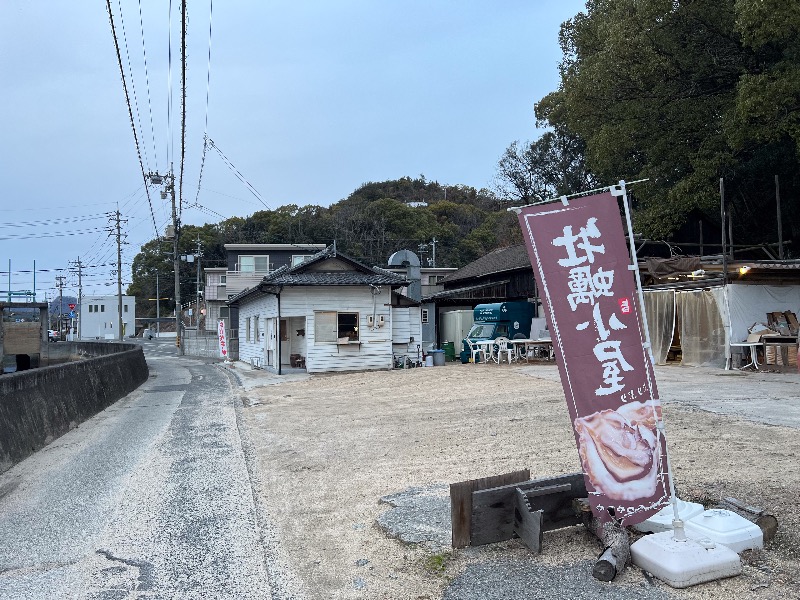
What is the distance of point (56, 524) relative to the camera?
613cm

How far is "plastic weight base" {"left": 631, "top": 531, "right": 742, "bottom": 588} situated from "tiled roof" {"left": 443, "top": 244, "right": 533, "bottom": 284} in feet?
88.3

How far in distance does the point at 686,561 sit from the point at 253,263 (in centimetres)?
4755

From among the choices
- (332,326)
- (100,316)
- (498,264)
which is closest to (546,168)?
(498,264)

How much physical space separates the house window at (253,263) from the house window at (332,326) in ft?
86.9

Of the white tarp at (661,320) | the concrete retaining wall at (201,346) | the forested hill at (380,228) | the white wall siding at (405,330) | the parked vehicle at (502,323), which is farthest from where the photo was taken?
the forested hill at (380,228)

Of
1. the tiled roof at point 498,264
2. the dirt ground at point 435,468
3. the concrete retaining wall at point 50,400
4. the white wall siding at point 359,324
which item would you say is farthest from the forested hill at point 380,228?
the dirt ground at point 435,468

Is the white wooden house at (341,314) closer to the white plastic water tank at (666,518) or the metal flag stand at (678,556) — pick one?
the white plastic water tank at (666,518)

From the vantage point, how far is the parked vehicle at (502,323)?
90.2 ft

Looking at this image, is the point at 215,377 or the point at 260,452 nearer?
the point at 260,452

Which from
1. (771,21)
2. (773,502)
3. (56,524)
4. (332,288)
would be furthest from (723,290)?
(56,524)

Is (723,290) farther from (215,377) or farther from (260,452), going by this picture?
(215,377)

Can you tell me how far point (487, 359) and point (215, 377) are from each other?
10.7 metres

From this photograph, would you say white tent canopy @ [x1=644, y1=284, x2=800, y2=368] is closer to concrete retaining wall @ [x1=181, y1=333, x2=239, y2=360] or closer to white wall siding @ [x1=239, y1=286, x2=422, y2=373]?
white wall siding @ [x1=239, y1=286, x2=422, y2=373]

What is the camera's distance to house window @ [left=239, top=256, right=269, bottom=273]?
1955 inches
